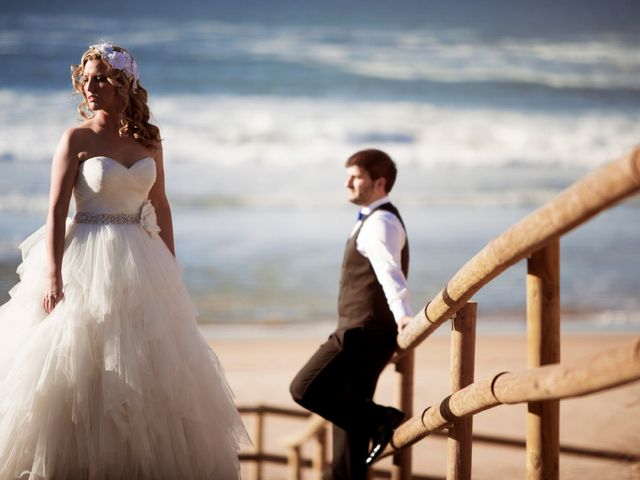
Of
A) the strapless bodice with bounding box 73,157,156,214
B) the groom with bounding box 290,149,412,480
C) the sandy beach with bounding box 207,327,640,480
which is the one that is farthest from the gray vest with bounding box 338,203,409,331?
the sandy beach with bounding box 207,327,640,480

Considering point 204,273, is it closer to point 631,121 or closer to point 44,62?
point 44,62

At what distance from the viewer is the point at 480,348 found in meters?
8.67

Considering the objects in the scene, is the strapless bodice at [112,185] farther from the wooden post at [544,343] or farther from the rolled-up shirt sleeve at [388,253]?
the wooden post at [544,343]

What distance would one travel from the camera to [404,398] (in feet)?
10.0

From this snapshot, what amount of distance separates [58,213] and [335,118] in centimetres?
1639

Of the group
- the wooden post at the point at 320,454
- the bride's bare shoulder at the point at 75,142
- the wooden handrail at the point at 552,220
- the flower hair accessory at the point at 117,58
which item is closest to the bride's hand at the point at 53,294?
the bride's bare shoulder at the point at 75,142

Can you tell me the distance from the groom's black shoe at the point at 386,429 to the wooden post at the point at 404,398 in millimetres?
85

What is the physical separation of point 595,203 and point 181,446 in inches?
54.0

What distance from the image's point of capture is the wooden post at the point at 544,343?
1.75 m

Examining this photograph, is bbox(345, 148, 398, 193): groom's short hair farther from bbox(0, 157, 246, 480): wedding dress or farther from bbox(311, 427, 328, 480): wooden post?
bbox(311, 427, 328, 480): wooden post

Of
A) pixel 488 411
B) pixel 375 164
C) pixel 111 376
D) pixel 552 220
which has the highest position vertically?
pixel 375 164

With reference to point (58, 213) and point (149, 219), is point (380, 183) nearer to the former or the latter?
point (149, 219)

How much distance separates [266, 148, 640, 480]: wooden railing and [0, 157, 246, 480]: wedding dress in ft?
1.89

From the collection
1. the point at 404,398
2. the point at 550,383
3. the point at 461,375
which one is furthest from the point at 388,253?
the point at 550,383
